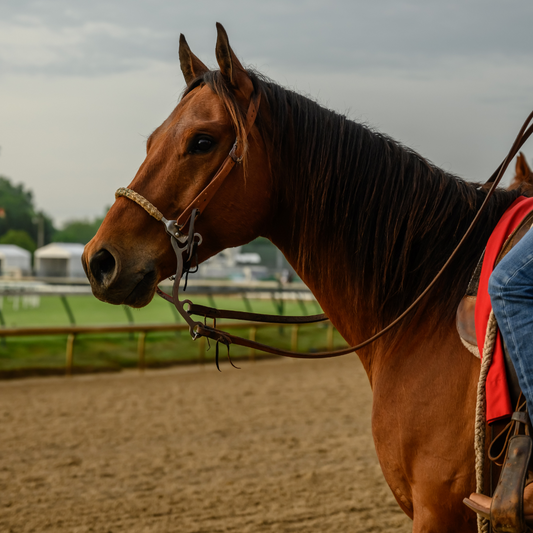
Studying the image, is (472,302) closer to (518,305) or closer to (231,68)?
(518,305)

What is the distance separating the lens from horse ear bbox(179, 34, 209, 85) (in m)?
2.32

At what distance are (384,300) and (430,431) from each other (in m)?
0.53

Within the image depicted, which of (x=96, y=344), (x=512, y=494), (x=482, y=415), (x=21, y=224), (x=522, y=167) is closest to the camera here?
(x=512, y=494)

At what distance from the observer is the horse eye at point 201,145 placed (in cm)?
206

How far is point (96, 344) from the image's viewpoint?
494 inches

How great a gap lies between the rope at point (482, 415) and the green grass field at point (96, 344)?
1111cm

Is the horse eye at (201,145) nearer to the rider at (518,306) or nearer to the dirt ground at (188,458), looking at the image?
the rider at (518,306)

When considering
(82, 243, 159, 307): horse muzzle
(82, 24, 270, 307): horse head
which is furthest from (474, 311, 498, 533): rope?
(82, 243, 159, 307): horse muzzle

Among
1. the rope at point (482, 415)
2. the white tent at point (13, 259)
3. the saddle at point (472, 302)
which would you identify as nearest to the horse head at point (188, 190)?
the saddle at point (472, 302)

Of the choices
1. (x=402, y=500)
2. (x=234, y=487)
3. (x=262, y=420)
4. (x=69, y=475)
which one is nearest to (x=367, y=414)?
(x=262, y=420)

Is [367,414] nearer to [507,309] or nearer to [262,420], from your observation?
[262,420]

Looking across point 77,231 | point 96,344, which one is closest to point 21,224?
point 77,231

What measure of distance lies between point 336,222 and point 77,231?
278 ft

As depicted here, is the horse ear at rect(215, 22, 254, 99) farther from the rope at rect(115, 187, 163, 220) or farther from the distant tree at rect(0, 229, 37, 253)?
the distant tree at rect(0, 229, 37, 253)
